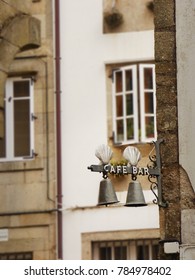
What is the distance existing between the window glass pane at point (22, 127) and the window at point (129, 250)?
2.19m

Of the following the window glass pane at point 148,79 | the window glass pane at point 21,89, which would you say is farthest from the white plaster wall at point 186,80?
the window glass pane at point 21,89

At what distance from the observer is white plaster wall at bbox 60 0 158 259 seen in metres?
31.2

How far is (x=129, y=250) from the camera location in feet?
102

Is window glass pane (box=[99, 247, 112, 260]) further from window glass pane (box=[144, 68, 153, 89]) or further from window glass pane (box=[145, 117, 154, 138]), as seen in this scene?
window glass pane (box=[144, 68, 153, 89])

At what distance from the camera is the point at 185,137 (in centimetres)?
2202

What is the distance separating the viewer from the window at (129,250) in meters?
30.9

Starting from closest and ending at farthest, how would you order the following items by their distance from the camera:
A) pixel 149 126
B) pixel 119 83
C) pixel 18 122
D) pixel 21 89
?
pixel 149 126 < pixel 119 83 < pixel 18 122 < pixel 21 89

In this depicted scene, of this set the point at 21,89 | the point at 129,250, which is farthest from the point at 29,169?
the point at 129,250

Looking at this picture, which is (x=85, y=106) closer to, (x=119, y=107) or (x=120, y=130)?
(x=119, y=107)

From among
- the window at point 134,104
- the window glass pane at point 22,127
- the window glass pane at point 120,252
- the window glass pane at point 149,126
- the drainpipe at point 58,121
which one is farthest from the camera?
the window glass pane at point 22,127

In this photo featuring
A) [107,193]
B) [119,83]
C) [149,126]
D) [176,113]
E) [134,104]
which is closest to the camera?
[107,193]

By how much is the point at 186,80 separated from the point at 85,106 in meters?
9.68

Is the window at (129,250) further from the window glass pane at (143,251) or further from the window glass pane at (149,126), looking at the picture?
the window glass pane at (149,126)

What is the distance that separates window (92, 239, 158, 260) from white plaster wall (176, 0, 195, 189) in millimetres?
8975
